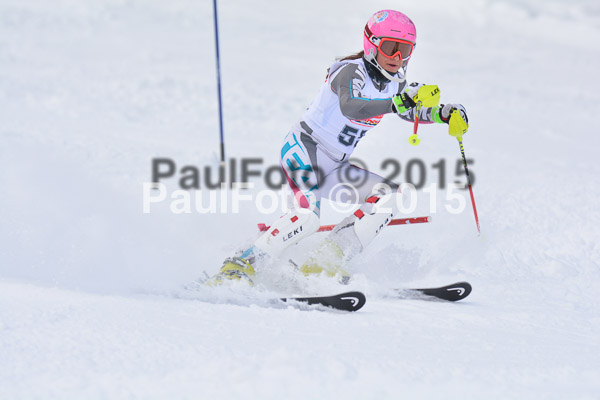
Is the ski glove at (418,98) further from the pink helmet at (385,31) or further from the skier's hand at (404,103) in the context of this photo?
the pink helmet at (385,31)

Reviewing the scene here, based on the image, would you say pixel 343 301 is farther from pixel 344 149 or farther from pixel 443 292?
pixel 344 149

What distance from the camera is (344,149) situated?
4.04 metres

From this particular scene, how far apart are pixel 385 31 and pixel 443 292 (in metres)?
1.60

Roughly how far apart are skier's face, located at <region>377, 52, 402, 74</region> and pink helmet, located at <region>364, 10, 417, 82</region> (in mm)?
22

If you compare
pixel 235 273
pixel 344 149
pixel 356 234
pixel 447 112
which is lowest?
pixel 235 273

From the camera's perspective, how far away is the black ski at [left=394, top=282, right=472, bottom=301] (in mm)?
3680

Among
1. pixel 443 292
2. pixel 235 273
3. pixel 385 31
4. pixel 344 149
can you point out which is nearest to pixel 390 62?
pixel 385 31

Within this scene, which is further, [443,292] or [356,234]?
[356,234]

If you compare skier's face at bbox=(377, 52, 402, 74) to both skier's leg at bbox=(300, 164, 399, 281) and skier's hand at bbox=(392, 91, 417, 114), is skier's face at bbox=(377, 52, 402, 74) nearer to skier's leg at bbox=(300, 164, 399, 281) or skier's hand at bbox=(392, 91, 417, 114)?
skier's hand at bbox=(392, 91, 417, 114)

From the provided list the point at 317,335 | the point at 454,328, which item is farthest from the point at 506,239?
the point at 317,335

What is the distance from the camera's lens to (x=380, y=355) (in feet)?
7.99

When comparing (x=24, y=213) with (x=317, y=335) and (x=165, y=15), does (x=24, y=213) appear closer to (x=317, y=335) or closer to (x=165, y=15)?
(x=317, y=335)

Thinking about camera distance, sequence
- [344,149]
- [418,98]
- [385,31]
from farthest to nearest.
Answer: [344,149] → [385,31] → [418,98]

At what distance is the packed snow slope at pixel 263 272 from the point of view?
2.21 metres
